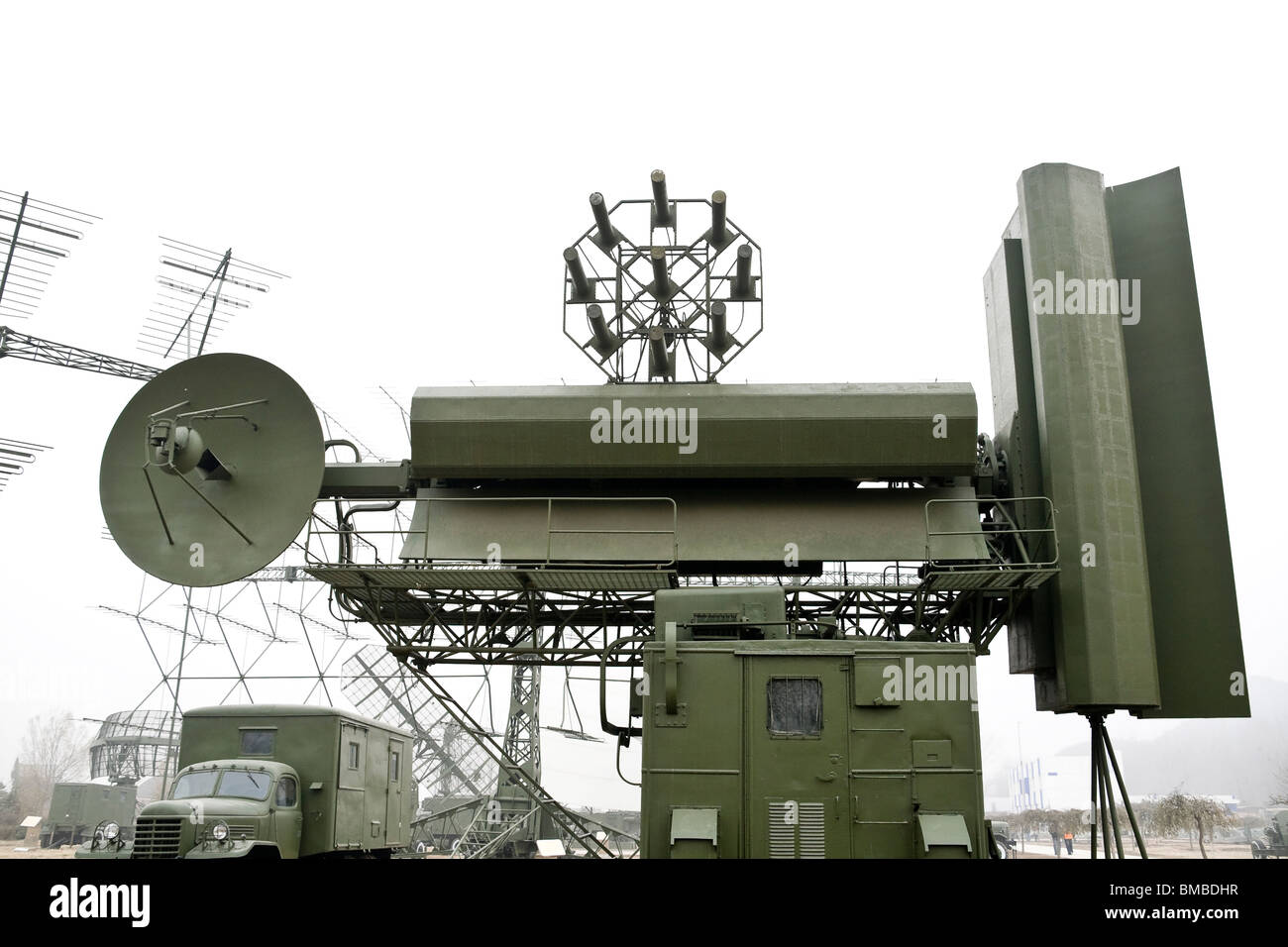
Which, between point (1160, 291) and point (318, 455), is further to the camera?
point (1160, 291)

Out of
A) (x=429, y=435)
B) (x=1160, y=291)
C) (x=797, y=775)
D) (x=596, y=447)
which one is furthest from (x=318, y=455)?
(x=1160, y=291)

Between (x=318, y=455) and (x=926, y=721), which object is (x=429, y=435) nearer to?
(x=318, y=455)

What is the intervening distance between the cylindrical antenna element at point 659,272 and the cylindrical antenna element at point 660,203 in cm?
49

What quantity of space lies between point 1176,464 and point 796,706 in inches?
362

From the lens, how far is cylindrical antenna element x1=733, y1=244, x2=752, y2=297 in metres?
18.7

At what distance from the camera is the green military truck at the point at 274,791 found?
14438 millimetres

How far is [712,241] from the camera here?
19109mm

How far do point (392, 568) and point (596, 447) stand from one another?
377cm

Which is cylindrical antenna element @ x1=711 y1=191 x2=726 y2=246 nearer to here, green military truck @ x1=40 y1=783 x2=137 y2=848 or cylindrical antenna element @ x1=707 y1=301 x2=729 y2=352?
cylindrical antenna element @ x1=707 y1=301 x2=729 y2=352

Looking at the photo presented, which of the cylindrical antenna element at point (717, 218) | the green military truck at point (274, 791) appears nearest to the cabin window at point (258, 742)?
the green military truck at point (274, 791)

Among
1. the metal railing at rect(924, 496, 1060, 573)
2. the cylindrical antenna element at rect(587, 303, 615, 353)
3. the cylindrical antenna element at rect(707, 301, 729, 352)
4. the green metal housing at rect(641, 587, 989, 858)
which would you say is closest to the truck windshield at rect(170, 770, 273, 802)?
the green metal housing at rect(641, 587, 989, 858)

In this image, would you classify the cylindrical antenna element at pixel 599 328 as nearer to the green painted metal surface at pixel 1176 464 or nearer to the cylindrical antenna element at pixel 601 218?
the cylindrical antenna element at pixel 601 218
